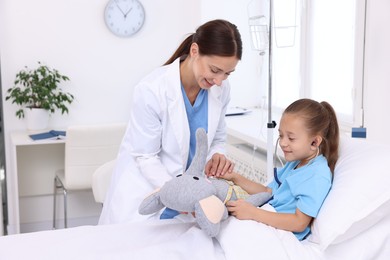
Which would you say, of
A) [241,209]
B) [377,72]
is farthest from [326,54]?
[241,209]

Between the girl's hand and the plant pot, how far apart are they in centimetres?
208

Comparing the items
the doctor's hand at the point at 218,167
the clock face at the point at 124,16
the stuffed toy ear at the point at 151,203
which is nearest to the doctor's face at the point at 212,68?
the doctor's hand at the point at 218,167

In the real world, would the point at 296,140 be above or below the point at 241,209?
above

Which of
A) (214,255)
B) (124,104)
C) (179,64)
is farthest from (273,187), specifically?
(124,104)

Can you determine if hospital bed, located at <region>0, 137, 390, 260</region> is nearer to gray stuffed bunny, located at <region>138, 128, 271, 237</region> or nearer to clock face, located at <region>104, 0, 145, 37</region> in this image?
gray stuffed bunny, located at <region>138, 128, 271, 237</region>

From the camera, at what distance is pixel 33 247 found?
4.10 feet

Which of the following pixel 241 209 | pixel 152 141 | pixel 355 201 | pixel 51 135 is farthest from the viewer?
pixel 51 135

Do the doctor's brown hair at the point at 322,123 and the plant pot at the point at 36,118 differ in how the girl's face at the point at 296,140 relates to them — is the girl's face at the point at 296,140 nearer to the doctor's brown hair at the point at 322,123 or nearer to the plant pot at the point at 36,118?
the doctor's brown hair at the point at 322,123

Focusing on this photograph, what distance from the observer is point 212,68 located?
57.6 inches

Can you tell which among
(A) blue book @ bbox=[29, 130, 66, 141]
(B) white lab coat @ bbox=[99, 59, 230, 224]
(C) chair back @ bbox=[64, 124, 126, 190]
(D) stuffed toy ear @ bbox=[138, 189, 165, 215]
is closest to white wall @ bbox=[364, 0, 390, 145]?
(B) white lab coat @ bbox=[99, 59, 230, 224]

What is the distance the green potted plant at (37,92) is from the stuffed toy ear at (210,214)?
2056mm

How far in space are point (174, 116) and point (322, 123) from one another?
1.53 feet

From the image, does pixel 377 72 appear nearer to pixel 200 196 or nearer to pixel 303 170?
pixel 303 170

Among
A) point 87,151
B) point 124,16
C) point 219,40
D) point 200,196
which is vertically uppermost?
point 124,16
